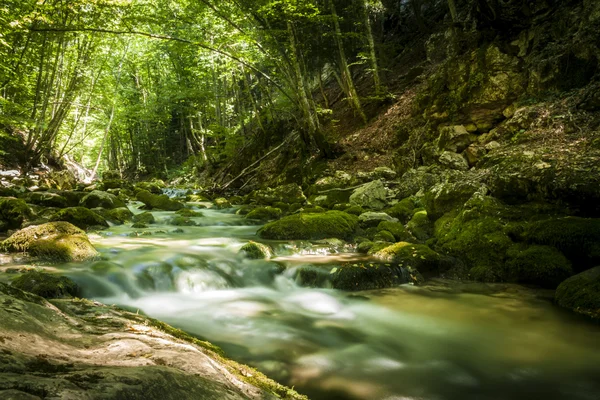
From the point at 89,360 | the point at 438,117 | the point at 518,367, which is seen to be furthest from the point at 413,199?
the point at 89,360

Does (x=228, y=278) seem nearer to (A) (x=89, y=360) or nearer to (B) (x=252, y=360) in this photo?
(B) (x=252, y=360)

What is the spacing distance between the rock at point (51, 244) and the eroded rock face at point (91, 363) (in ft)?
15.2

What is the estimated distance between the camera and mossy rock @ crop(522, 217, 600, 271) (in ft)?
16.7

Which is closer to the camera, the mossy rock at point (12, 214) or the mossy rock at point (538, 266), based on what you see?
the mossy rock at point (538, 266)

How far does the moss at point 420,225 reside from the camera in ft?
26.2

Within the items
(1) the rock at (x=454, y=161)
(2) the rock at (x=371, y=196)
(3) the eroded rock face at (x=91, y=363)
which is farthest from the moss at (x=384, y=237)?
(3) the eroded rock face at (x=91, y=363)

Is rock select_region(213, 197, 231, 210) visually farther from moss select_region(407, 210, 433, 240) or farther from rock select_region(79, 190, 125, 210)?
moss select_region(407, 210, 433, 240)

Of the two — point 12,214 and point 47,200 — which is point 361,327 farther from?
point 47,200

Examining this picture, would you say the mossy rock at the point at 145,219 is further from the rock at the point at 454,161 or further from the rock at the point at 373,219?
the rock at the point at 454,161

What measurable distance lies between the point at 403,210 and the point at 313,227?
99.2 inches

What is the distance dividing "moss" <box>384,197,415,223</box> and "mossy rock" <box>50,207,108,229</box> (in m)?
7.79

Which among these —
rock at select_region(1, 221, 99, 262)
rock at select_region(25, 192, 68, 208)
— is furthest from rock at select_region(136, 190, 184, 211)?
rock at select_region(1, 221, 99, 262)

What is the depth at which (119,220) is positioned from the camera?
10.7 meters

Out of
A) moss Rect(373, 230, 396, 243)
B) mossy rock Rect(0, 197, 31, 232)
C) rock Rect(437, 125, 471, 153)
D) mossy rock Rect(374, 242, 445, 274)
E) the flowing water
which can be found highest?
rock Rect(437, 125, 471, 153)
